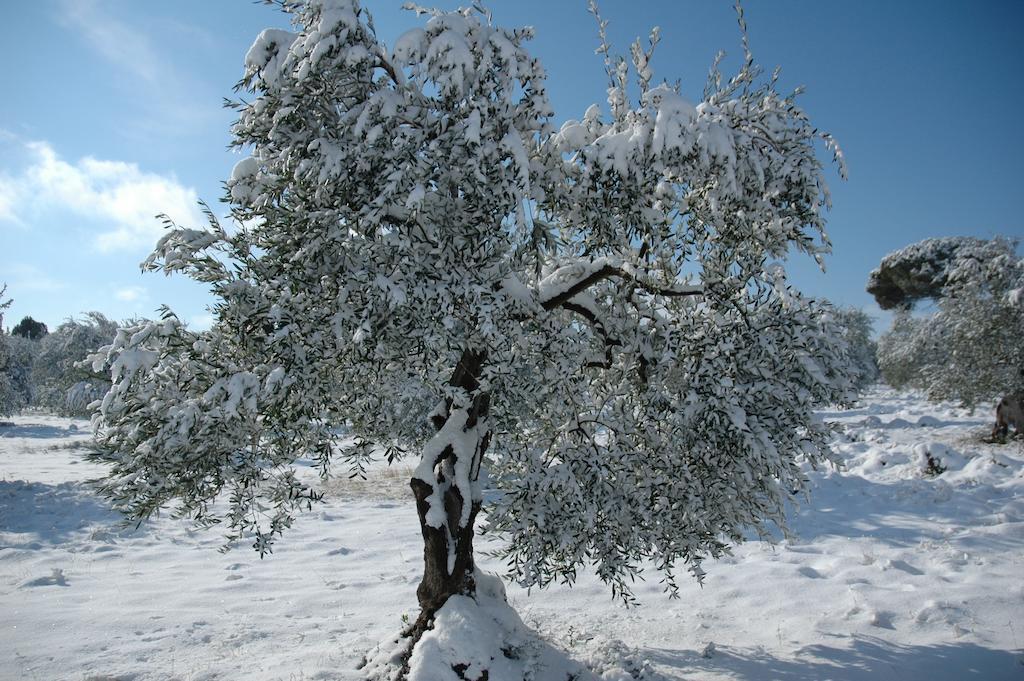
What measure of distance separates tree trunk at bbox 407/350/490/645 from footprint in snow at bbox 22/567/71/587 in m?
9.25

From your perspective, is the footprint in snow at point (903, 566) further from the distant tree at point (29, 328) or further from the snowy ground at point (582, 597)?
the distant tree at point (29, 328)

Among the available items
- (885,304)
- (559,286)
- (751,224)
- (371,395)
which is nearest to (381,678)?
(371,395)

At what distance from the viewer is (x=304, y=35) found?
644cm

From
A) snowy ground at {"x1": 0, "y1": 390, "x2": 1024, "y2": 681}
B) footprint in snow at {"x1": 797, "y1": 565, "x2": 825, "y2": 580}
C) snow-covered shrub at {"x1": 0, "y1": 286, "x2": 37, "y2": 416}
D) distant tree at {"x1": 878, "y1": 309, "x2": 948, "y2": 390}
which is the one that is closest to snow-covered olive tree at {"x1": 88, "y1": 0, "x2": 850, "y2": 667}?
snowy ground at {"x1": 0, "y1": 390, "x2": 1024, "y2": 681}

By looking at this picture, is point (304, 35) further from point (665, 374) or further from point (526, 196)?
point (665, 374)

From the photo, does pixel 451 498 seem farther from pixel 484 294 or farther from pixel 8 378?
pixel 8 378

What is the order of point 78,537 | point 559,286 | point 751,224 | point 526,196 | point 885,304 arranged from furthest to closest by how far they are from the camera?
point 885,304 < point 78,537 < point 559,286 < point 751,224 < point 526,196

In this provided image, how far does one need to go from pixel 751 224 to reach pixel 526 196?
338cm

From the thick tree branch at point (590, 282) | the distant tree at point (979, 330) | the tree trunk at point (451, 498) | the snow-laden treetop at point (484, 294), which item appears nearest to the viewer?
the snow-laden treetop at point (484, 294)

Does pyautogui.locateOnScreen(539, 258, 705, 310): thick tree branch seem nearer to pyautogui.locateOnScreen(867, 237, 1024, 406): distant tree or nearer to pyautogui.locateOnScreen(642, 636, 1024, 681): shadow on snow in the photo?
pyautogui.locateOnScreen(642, 636, 1024, 681): shadow on snow

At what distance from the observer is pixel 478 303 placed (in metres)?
6.05

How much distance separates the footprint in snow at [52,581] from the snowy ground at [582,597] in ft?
0.12

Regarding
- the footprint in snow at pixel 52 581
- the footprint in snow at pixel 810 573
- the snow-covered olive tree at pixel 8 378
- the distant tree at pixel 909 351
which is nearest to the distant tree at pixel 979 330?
the distant tree at pixel 909 351

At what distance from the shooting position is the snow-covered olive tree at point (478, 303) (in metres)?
6.18
